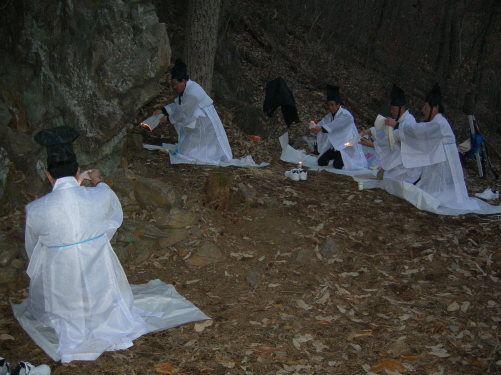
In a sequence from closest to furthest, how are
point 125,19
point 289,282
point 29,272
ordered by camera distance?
point 29,272 → point 289,282 → point 125,19

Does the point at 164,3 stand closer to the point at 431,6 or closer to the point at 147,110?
the point at 147,110

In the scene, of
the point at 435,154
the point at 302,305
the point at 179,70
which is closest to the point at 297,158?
the point at 435,154

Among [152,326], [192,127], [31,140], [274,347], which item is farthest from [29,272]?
[192,127]

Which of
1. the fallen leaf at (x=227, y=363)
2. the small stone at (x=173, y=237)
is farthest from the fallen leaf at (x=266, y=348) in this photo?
the small stone at (x=173, y=237)

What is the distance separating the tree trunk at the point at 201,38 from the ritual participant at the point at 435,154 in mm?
3591

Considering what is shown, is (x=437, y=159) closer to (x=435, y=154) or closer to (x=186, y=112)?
(x=435, y=154)

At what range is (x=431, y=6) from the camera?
17.0 metres

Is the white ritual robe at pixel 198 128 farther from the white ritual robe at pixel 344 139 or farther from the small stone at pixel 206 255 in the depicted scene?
the small stone at pixel 206 255

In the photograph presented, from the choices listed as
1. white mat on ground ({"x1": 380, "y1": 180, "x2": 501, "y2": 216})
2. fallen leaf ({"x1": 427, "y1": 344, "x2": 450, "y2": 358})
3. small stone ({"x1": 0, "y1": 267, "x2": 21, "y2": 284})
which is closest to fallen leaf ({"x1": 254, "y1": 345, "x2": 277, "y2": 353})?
fallen leaf ({"x1": 427, "y1": 344, "x2": 450, "y2": 358})

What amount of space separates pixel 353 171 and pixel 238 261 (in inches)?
169

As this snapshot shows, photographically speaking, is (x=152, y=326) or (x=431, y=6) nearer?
(x=152, y=326)

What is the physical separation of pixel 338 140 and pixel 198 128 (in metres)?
2.82

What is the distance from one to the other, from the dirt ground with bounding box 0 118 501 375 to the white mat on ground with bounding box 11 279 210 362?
0.08m

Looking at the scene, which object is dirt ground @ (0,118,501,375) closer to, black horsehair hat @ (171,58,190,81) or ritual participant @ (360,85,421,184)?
ritual participant @ (360,85,421,184)
